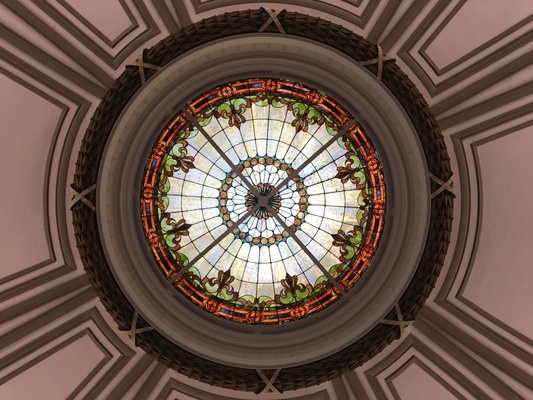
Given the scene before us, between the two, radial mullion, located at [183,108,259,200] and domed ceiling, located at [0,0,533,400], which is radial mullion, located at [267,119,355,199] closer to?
domed ceiling, located at [0,0,533,400]

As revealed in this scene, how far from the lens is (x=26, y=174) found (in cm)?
630

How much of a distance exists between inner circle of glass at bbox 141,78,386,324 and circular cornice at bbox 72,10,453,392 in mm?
262

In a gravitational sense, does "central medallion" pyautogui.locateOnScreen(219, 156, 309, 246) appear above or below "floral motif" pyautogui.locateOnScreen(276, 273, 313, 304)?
above

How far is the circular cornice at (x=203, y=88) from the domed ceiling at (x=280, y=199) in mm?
141

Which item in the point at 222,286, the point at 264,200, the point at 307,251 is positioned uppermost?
the point at 264,200

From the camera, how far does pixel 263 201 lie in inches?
265

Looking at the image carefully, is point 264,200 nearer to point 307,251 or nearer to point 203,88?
point 307,251

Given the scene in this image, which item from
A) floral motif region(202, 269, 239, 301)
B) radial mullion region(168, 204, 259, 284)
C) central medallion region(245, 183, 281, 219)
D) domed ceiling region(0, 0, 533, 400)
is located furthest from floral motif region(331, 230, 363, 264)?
floral motif region(202, 269, 239, 301)

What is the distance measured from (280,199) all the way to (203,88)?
1869 mm

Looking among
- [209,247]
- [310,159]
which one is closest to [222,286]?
[209,247]

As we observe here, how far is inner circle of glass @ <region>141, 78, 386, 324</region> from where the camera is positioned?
263 inches

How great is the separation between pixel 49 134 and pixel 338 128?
12.6 feet

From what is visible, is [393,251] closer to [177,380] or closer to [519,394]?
[519,394]

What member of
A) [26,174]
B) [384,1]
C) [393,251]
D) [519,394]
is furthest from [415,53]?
[26,174]
